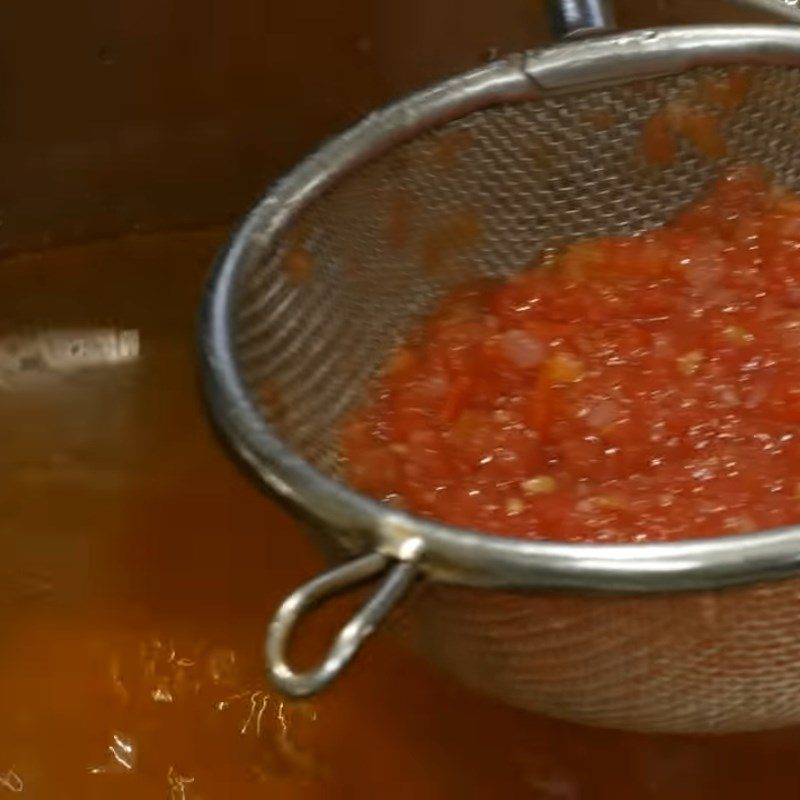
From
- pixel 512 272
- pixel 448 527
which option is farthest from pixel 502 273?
pixel 448 527

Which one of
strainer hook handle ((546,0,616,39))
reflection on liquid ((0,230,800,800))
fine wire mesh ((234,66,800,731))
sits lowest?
reflection on liquid ((0,230,800,800))

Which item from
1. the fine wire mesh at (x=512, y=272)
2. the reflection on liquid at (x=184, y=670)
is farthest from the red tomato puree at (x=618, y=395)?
the reflection on liquid at (x=184, y=670)

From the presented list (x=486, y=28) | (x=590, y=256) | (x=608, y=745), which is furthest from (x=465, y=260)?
(x=608, y=745)

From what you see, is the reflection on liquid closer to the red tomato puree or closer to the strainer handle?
the red tomato puree

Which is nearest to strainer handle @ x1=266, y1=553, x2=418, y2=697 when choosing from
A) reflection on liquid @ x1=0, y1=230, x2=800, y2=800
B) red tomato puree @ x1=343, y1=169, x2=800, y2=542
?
red tomato puree @ x1=343, y1=169, x2=800, y2=542

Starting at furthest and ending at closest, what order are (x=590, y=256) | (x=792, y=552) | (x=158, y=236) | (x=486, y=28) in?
(x=158, y=236), (x=486, y=28), (x=590, y=256), (x=792, y=552)

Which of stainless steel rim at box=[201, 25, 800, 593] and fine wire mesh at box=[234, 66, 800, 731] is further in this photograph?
fine wire mesh at box=[234, 66, 800, 731]

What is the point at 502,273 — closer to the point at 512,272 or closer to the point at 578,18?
the point at 512,272

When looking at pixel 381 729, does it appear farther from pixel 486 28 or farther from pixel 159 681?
pixel 486 28
